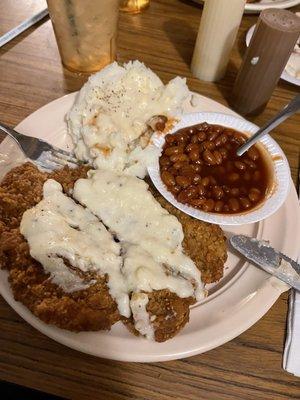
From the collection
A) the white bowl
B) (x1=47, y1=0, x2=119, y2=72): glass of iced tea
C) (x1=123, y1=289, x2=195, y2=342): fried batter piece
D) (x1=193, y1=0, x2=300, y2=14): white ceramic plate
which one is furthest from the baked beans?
(x1=193, y1=0, x2=300, y2=14): white ceramic plate

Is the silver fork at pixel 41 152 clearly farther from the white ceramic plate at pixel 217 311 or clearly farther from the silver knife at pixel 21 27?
the silver knife at pixel 21 27

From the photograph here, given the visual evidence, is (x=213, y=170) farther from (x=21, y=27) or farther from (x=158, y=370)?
(x=21, y=27)

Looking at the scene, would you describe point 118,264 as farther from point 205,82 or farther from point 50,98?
point 205,82

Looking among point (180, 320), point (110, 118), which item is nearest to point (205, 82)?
point (110, 118)

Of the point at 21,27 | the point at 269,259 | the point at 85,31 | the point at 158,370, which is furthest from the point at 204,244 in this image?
the point at 21,27

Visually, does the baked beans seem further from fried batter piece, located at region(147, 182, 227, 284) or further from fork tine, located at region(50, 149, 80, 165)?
fork tine, located at region(50, 149, 80, 165)

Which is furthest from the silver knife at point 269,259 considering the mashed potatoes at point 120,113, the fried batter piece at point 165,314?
the mashed potatoes at point 120,113
